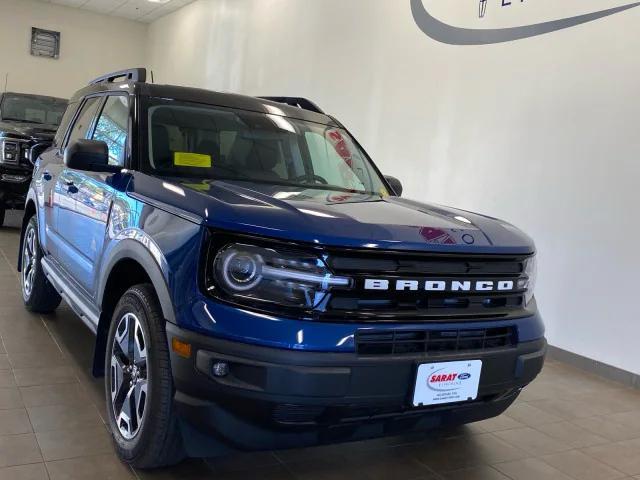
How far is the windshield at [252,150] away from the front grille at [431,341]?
1.06m

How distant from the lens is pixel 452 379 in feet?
6.47

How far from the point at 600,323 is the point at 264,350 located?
3.25 metres

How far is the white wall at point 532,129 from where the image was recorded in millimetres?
4156

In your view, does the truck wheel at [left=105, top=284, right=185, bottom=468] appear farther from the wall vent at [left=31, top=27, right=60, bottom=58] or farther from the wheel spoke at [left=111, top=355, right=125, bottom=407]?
the wall vent at [left=31, top=27, right=60, bottom=58]

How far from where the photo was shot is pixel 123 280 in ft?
8.31

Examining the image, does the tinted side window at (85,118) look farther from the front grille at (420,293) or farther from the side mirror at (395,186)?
the front grille at (420,293)

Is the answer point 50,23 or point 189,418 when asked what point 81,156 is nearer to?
point 189,418

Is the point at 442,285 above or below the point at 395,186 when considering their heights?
below

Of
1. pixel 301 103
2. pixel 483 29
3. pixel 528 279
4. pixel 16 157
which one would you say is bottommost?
pixel 16 157

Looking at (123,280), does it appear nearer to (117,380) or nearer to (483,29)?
(117,380)

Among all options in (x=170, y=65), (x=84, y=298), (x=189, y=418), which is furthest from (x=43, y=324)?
(x=170, y=65)

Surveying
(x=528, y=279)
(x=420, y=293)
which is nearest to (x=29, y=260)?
(x=420, y=293)

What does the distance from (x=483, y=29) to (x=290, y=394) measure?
432 cm

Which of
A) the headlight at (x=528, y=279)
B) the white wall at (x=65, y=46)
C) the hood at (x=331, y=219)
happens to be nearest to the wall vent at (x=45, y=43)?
the white wall at (x=65, y=46)
